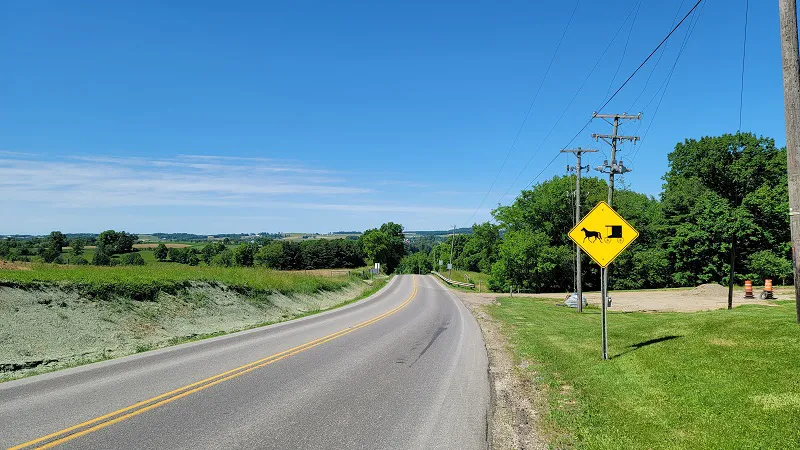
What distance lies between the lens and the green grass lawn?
563 cm

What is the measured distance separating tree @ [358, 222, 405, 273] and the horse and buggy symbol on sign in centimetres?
11708

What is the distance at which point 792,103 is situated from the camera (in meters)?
8.67

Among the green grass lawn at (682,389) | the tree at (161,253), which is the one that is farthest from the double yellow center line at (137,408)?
the tree at (161,253)

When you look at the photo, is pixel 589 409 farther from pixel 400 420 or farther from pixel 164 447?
pixel 164 447

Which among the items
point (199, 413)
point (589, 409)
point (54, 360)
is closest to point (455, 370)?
point (589, 409)

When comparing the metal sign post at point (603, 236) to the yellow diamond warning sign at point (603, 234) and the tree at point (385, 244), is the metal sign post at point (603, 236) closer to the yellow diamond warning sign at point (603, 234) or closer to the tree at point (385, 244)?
the yellow diamond warning sign at point (603, 234)

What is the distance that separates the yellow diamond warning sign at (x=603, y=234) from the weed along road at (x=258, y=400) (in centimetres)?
388

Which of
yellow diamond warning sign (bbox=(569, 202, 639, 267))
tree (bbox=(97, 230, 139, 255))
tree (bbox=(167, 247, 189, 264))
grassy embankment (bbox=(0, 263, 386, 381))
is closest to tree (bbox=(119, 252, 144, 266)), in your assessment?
grassy embankment (bbox=(0, 263, 386, 381))

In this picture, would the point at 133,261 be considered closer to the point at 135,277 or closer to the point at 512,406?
the point at 135,277

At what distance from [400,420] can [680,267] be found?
57.4 m

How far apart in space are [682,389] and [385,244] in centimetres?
12217

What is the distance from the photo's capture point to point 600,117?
2330cm

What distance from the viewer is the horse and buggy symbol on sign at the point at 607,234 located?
10602mm

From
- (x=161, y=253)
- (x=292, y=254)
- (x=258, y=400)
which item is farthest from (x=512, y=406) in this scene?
(x=292, y=254)
